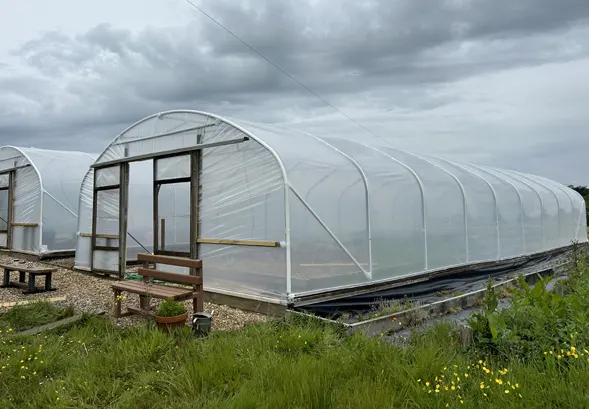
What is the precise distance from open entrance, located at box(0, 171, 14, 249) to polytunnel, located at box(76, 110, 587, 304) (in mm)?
4818

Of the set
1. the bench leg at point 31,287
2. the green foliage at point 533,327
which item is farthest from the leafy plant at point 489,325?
the bench leg at point 31,287

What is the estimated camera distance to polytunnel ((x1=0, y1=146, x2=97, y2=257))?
12898mm

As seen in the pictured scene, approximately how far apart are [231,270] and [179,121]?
316cm

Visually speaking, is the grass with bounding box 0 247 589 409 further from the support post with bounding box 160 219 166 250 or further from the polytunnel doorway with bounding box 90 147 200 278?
the support post with bounding box 160 219 166 250

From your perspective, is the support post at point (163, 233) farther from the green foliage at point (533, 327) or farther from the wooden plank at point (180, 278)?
the green foliage at point (533, 327)

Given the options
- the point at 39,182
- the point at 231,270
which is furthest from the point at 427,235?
the point at 39,182

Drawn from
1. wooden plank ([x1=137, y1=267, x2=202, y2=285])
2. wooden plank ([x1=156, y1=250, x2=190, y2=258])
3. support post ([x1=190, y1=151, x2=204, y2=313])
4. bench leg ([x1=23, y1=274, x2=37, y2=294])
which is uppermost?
support post ([x1=190, y1=151, x2=204, y2=313])

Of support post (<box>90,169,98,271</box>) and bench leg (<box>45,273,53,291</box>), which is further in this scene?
support post (<box>90,169,98,271</box>)

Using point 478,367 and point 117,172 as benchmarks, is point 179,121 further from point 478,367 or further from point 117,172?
point 478,367

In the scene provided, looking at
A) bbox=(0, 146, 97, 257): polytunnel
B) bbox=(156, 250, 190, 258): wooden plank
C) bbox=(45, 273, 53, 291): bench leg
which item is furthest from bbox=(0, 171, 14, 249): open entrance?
bbox=(156, 250, 190, 258): wooden plank

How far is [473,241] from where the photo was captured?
10.4 meters

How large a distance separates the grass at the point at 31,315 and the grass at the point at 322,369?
936 mm

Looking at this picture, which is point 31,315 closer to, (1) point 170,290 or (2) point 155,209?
(1) point 170,290

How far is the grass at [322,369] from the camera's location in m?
3.06
